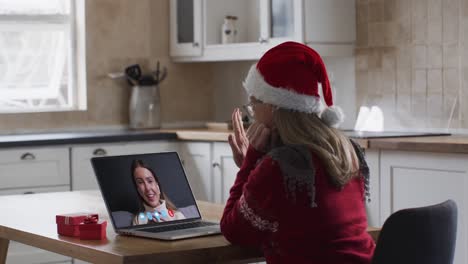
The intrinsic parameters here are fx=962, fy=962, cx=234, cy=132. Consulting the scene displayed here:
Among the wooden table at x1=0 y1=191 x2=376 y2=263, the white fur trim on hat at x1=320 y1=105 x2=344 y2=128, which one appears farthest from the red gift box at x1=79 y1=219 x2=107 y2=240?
the white fur trim on hat at x1=320 y1=105 x2=344 y2=128

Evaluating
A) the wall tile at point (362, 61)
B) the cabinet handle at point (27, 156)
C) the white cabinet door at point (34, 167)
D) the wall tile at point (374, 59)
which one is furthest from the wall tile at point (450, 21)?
the cabinet handle at point (27, 156)

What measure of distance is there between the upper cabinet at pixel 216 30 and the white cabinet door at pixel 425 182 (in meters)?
1.32

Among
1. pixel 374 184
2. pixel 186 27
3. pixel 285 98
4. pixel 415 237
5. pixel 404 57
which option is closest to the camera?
pixel 415 237

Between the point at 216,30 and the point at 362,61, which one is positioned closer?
the point at 362,61

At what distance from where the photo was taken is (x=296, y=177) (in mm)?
2324

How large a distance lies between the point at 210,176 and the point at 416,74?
1.24m

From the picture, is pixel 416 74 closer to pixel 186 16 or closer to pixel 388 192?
pixel 388 192

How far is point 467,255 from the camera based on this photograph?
3.96 metres

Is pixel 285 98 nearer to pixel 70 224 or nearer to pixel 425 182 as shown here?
pixel 70 224

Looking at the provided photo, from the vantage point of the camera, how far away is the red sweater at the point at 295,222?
7.68 ft

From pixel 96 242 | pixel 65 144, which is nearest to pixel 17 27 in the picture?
pixel 65 144

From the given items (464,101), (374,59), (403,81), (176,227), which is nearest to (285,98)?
(176,227)

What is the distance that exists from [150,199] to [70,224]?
23cm

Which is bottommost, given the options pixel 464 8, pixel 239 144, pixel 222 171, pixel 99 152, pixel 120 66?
pixel 222 171
